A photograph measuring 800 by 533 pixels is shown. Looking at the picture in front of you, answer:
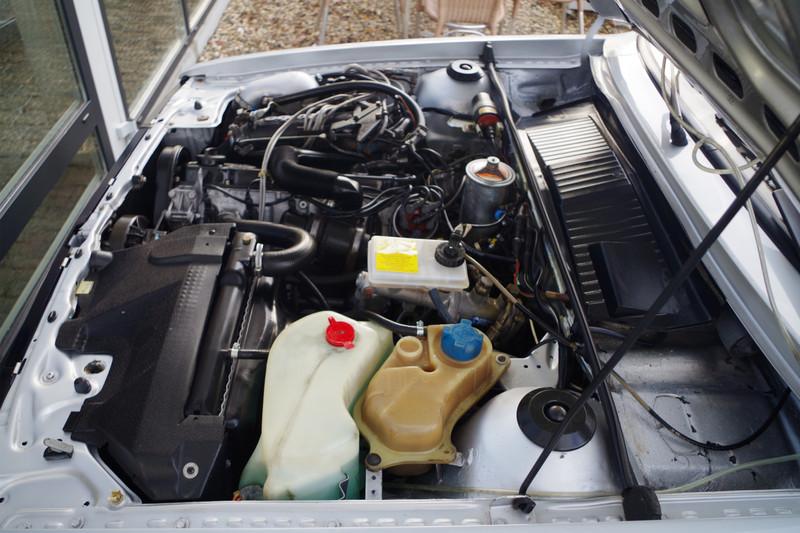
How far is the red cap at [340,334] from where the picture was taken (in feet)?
4.65

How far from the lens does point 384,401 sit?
→ 1.32 metres

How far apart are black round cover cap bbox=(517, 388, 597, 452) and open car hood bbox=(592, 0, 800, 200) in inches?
23.4

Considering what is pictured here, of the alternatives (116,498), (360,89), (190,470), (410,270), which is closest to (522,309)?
(410,270)

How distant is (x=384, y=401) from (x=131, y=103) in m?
3.56

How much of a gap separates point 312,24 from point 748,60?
5.46 metres

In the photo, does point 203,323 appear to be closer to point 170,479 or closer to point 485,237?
point 170,479

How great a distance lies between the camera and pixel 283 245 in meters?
1.80

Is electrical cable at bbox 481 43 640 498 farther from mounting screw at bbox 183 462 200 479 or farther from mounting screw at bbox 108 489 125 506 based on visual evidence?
mounting screw at bbox 108 489 125 506

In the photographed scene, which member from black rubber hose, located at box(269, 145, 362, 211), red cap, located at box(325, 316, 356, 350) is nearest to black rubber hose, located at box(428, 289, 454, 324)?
red cap, located at box(325, 316, 356, 350)

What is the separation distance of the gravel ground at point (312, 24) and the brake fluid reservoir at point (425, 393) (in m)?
4.56

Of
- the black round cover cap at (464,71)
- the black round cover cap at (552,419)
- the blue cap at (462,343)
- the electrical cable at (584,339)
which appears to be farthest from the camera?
the black round cover cap at (464,71)

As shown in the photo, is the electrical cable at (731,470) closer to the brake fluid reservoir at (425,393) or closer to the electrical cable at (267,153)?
the brake fluid reservoir at (425,393)

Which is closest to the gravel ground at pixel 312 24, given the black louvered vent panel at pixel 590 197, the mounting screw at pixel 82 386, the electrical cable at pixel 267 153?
the electrical cable at pixel 267 153

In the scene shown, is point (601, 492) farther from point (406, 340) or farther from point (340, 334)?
point (340, 334)
